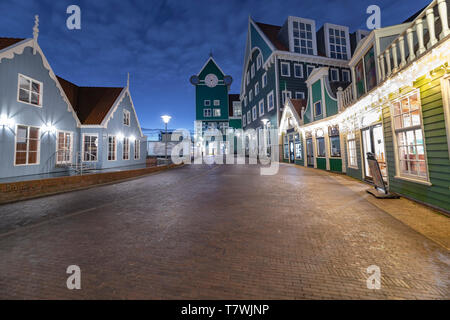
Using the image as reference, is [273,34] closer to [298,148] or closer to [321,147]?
[298,148]

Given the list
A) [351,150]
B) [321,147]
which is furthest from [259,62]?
[351,150]

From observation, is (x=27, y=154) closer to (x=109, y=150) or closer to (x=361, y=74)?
(x=109, y=150)

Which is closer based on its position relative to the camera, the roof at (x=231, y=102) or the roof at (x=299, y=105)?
the roof at (x=299, y=105)

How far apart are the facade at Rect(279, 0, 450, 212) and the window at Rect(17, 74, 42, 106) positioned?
15412 mm

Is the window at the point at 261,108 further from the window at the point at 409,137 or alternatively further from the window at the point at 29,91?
the window at the point at 29,91

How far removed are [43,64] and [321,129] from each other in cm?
1822

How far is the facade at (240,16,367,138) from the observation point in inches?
904

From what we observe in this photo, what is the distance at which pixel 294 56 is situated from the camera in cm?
2288

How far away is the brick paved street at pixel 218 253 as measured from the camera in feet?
7.43

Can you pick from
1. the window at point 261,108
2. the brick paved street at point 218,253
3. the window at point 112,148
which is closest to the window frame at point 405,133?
the brick paved street at point 218,253

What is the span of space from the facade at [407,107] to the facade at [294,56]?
12.4 meters

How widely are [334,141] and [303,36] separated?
17.4 m

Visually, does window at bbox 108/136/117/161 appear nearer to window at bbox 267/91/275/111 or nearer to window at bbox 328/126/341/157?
window at bbox 328/126/341/157
